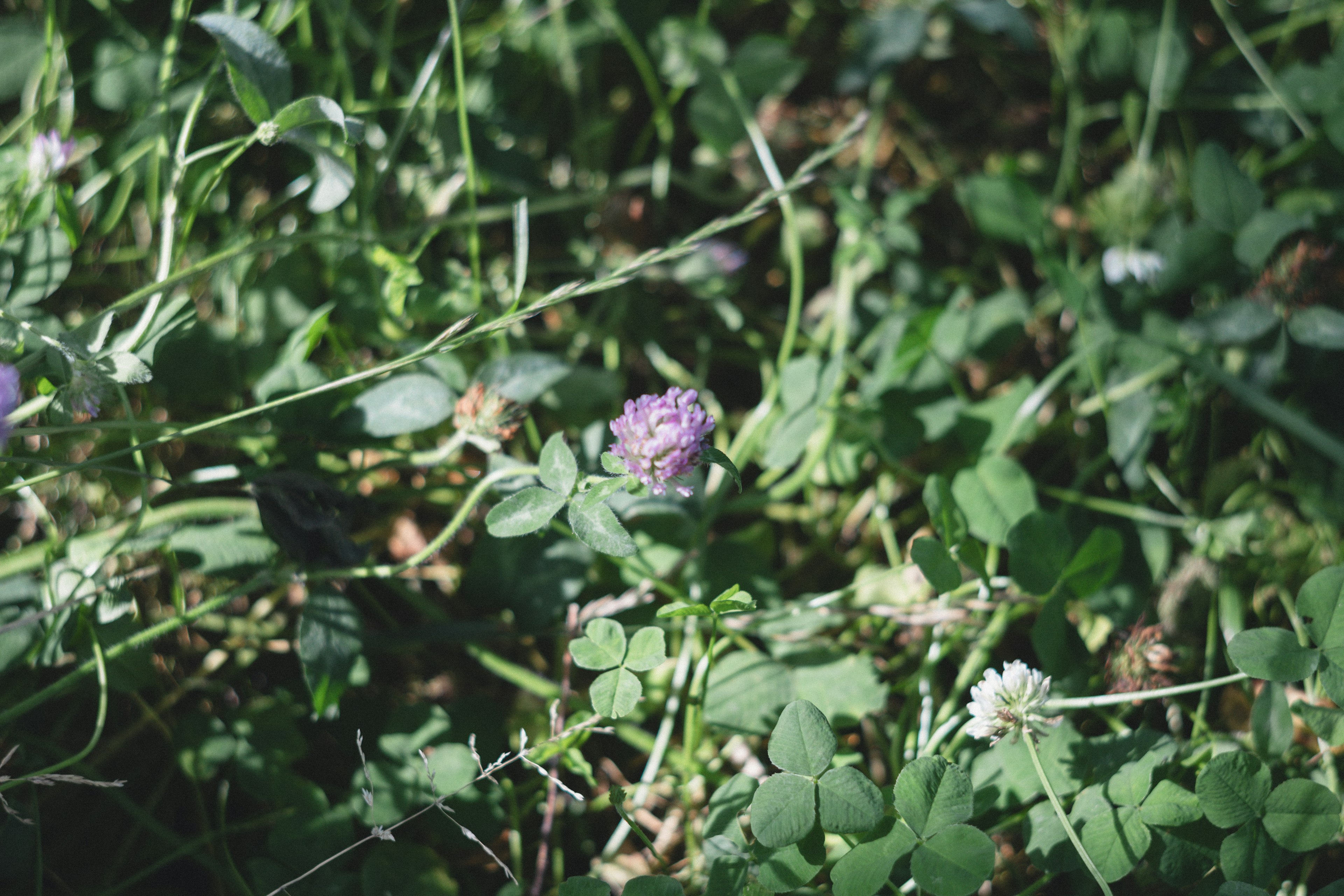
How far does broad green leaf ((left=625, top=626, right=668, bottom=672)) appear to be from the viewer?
783 mm

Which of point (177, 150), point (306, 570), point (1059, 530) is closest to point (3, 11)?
point (177, 150)

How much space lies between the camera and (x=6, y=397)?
624mm

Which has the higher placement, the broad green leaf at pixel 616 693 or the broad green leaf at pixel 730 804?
the broad green leaf at pixel 616 693

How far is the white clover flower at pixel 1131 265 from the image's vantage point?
114 centimetres

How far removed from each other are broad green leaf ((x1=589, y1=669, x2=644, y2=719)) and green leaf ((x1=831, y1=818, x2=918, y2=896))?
0.77 ft

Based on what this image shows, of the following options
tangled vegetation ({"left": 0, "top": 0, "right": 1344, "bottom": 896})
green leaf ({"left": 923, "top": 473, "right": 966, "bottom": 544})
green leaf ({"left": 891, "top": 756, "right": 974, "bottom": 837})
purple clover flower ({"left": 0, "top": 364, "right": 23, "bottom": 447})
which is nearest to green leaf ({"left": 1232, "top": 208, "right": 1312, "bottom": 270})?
tangled vegetation ({"left": 0, "top": 0, "right": 1344, "bottom": 896})

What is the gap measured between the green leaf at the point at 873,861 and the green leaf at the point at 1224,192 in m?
0.84

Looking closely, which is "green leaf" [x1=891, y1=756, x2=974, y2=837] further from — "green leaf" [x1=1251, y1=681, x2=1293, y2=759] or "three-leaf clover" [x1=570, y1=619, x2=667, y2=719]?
"green leaf" [x1=1251, y1=681, x2=1293, y2=759]

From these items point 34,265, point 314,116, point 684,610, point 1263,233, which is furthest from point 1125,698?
point 34,265

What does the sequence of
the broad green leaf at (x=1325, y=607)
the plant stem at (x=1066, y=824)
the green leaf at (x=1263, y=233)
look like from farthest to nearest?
the green leaf at (x=1263, y=233) → the broad green leaf at (x=1325, y=607) → the plant stem at (x=1066, y=824)

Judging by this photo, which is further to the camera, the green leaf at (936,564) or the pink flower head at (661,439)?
the green leaf at (936,564)

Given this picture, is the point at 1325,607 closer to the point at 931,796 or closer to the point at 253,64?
the point at 931,796

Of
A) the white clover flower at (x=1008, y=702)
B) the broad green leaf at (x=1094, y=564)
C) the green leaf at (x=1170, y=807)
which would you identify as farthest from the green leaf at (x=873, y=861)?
the broad green leaf at (x=1094, y=564)

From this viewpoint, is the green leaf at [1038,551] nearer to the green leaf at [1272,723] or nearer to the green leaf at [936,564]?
the green leaf at [936,564]
